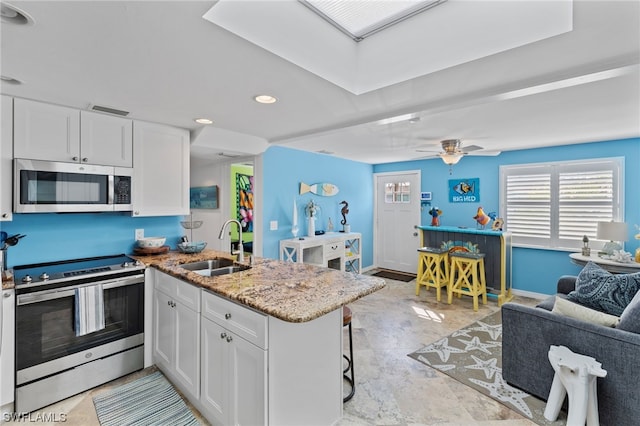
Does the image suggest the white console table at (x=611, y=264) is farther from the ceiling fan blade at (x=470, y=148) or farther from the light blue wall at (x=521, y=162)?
the ceiling fan blade at (x=470, y=148)

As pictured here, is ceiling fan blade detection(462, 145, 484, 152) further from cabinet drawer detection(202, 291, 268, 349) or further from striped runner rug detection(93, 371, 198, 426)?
striped runner rug detection(93, 371, 198, 426)

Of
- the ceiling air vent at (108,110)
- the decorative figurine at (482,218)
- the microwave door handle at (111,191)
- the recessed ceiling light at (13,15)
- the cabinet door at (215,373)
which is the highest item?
the ceiling air vent at (108,110)

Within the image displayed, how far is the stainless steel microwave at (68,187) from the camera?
217 centimetres

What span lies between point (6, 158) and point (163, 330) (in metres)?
1.65

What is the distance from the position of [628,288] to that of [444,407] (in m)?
1.59

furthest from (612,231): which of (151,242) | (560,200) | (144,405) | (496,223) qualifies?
(151,242)

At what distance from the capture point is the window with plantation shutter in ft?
12.7

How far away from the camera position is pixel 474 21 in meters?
1.55

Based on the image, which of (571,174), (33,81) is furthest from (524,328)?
(33,81)

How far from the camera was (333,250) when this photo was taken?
4.57 metres

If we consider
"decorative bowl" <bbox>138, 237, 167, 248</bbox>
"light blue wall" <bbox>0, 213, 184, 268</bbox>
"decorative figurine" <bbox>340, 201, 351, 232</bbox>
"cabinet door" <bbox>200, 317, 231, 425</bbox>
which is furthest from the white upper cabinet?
"decorative figurine" <bbox>340, 201, 351, 232</bbox>

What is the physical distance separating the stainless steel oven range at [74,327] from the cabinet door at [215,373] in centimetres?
92

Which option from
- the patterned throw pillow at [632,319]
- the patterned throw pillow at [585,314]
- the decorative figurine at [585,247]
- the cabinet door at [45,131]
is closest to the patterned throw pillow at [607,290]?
the patterned throw pillow at [585,314]

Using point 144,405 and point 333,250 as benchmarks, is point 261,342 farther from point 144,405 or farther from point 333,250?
point 333,250
